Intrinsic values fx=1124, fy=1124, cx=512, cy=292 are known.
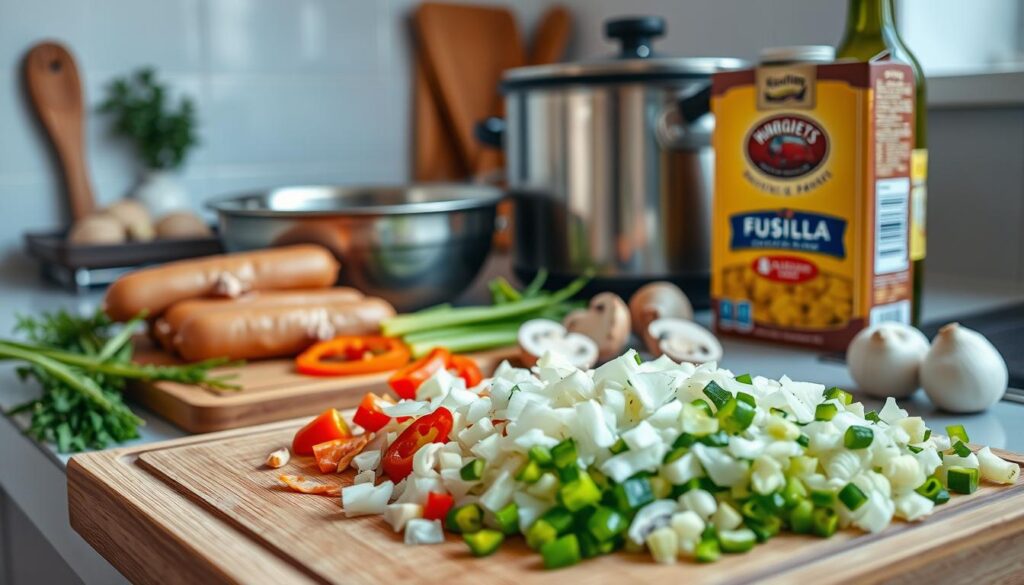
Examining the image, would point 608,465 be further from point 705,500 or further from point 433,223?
point 433,223

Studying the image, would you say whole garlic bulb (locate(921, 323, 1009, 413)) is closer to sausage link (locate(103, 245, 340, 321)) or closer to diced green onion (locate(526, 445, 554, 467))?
diced green onion (locate(526, 445, 554, 467))

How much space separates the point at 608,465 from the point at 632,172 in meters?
0.84

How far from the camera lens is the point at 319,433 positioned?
0.84 metres

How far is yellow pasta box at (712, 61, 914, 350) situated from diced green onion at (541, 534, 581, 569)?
0.67 meters

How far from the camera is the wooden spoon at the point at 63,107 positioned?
1.94 meters

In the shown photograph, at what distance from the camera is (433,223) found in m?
1.38

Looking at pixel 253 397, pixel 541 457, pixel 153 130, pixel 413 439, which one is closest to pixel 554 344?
pixel 253 397

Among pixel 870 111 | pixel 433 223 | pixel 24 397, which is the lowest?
pixel 24 397

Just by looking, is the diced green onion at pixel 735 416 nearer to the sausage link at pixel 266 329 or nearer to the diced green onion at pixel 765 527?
the diced green onion at pixel 765 527

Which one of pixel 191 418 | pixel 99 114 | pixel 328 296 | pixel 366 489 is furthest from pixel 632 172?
pixel 99 114

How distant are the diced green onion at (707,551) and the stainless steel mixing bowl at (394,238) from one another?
0.81 meters

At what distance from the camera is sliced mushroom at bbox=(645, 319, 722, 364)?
113 centimetres

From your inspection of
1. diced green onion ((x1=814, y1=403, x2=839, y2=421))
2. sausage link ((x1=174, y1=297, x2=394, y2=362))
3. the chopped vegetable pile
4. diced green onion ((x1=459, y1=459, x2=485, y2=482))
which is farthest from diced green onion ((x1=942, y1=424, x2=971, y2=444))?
sausage link ((x1=174, y1=297, x2=394, y2=362))

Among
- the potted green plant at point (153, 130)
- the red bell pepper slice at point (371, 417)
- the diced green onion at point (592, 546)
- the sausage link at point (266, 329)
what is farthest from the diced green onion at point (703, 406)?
the potted green plant at point (153, 130)
